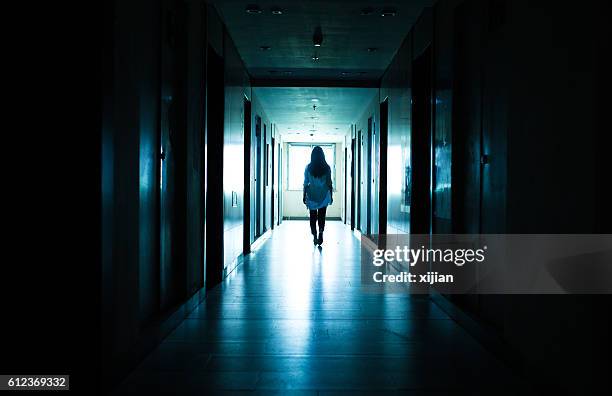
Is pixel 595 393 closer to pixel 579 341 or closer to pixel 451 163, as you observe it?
pixel 579 341

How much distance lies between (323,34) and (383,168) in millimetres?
2799

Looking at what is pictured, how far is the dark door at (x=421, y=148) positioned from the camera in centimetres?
578

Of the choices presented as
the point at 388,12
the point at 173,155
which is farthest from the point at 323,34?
the point at 173,155

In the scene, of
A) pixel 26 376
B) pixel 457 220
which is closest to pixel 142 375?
pixel 26 376

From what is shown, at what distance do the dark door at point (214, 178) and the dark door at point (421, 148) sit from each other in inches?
80.6

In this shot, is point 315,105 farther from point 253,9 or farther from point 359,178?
point 253,9

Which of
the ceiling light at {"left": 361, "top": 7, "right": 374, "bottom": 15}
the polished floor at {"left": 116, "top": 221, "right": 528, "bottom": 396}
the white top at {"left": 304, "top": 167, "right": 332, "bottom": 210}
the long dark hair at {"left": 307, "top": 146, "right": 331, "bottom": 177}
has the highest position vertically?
the ceiling light at {"left": 361, "top": 7, "right": 374, "bottom": 15}

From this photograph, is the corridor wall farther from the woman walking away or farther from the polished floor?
the woman walking away

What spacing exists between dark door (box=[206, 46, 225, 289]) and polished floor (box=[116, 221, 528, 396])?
43cm

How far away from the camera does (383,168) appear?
8828mm

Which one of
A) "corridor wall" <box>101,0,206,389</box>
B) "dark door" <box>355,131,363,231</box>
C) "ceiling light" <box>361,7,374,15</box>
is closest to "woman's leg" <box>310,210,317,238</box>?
"dark door" <box>355,131,363,231</box>

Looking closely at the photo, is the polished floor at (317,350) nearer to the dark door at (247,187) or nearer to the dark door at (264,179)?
the dark door at (247,187)

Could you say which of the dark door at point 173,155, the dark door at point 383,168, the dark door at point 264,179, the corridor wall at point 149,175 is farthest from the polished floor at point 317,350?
the dark door at point 264,179

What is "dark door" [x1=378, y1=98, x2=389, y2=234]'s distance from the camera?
8633 mm
